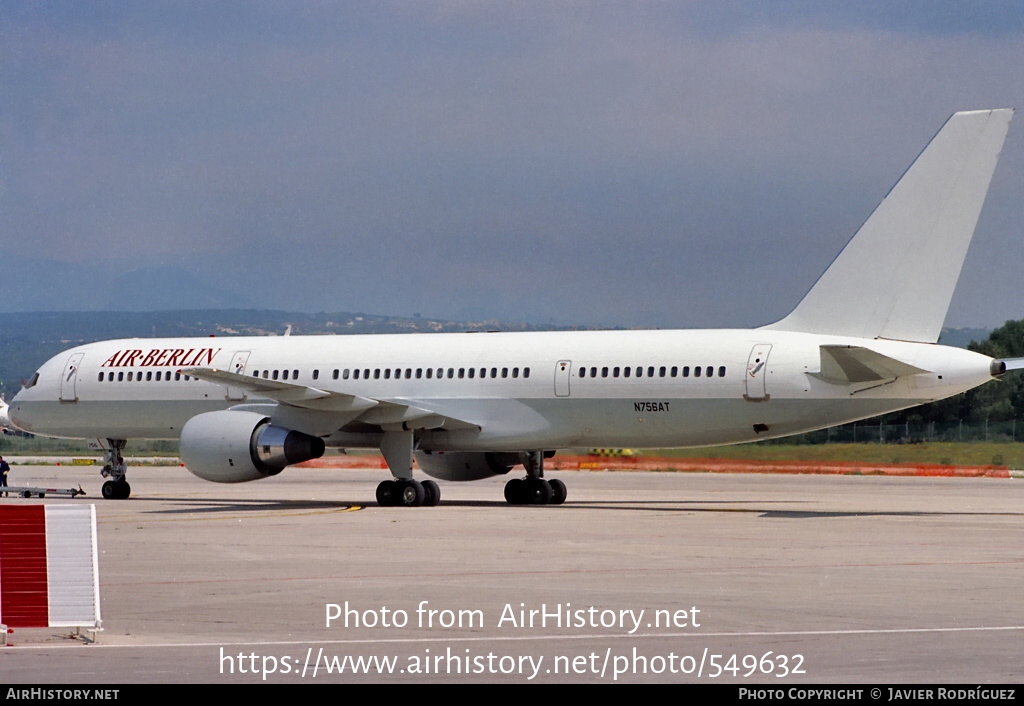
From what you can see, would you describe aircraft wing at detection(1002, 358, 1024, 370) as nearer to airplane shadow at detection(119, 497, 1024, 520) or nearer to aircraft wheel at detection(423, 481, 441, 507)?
airplane shadow at detection(119, 497, 1024, 520)

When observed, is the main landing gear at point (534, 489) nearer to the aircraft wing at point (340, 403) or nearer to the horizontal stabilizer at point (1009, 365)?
the aircraft wing at point (340, 403)

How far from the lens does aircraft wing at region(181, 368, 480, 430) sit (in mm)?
29156

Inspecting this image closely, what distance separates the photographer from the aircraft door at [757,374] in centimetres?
2770

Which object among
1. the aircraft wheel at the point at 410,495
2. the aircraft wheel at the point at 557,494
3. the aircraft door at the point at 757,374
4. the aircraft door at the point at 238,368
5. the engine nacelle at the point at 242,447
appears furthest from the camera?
the aircraft door at the point at 238,368

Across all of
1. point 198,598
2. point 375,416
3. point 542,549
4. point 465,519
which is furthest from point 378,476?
point 198,598

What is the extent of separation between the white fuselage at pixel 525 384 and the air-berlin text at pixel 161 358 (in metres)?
0.04

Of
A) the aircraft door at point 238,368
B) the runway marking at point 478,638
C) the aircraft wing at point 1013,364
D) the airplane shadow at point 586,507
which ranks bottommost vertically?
the runway marking at point 478,638

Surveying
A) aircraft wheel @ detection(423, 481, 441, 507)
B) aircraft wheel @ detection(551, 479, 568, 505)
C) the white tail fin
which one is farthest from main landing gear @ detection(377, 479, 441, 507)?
the white tail fin

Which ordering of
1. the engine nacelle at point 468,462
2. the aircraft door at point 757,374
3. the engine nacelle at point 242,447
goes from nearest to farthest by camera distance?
1. the aircraft door at point 757,374
2. the engine nacelle at point 242,447
3. the engine nacelle at point 468,462

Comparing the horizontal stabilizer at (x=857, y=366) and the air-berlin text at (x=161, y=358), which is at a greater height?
the air-berlin text at (x=161, y=358)

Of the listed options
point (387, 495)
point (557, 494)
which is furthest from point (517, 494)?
point (387, 495)

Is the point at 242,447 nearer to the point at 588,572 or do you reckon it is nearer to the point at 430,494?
the point at 430,494

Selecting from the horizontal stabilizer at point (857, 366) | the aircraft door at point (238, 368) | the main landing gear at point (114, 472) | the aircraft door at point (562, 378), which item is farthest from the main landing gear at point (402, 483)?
the horizontal stabilizer at point (857, 366)

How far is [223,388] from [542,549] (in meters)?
15.5
